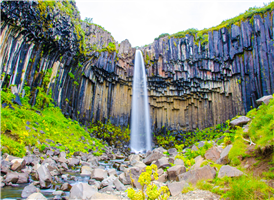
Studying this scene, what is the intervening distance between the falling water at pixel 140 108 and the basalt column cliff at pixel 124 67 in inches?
35.0

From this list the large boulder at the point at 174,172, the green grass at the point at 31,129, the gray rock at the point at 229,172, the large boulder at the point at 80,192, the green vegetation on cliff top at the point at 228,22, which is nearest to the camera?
the gray rock at the point at 229,172

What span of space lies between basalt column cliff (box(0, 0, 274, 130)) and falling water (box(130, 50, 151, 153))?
35.0 inches

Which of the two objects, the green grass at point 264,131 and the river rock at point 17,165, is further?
the river rock at point 17,165

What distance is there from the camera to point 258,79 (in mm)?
19734

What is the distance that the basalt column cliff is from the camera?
512 inches

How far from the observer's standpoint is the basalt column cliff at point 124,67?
13016 millimetres

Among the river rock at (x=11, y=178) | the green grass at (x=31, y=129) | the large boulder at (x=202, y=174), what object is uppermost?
the green grass at (x=31, y=129)

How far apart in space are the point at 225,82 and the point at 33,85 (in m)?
22.9

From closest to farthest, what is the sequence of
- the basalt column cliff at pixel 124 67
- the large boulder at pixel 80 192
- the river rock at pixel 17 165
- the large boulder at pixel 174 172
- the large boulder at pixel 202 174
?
the large boulder at pixel 80 192, the large boulder at pixel 202 174, the river rock at pixel 17 165, the large boulder at pixel 174 172, the basalt column cliff at pixel 124 67

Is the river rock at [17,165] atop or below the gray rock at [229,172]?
below

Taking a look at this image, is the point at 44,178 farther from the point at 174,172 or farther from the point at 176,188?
the point at 174,172

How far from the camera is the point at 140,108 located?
26812 millimetres

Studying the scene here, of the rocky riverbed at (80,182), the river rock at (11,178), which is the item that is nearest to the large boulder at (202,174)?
the rocky riverbed at (80,182)

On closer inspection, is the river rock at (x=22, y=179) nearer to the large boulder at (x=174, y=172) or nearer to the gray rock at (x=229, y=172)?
the large boulder at (x=174, y=172)
